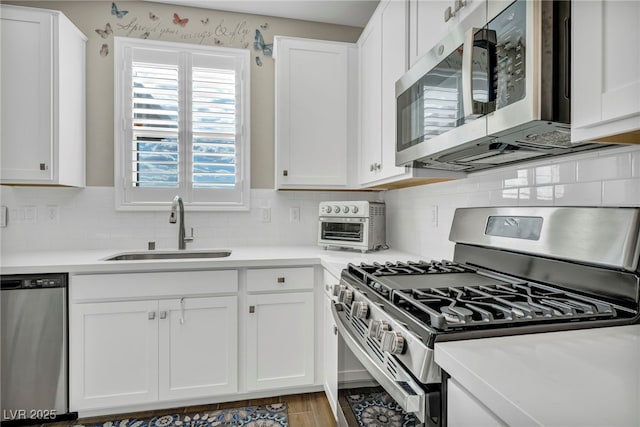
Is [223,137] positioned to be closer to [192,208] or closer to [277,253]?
[192,208]

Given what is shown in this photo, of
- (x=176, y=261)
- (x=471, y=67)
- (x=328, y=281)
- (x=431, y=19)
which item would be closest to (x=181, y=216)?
(x=176, y=261)

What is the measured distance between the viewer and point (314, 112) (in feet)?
7.91

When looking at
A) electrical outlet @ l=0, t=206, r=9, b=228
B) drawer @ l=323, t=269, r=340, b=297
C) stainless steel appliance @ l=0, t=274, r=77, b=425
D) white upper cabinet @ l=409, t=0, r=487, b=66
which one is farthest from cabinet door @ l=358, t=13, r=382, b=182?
electrical outlet @ l=0, t=206, r=9, b=228

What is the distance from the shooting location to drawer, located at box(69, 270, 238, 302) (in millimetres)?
1782

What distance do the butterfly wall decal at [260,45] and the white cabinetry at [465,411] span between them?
2578 millimetres

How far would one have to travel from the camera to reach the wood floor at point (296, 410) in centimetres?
183

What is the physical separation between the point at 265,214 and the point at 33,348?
4.97ft

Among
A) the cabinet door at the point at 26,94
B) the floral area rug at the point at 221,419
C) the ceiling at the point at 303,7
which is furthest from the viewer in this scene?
the ceiling at the point at 303,7

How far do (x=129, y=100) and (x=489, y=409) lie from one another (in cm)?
267

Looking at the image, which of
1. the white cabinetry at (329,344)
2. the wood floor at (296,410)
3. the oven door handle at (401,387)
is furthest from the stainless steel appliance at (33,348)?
the oven door handle at (401,387)

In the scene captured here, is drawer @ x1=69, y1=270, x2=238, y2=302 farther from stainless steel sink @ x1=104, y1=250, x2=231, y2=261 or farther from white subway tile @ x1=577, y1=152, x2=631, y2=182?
white subway tile @ x1=577, y1=152, x2=631, y2=182

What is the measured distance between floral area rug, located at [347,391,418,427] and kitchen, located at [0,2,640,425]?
2.06 feet

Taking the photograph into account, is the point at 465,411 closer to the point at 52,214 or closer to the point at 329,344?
the point at 329,344

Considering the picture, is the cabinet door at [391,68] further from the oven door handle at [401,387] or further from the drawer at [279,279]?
the oven door handle at [401,387]
